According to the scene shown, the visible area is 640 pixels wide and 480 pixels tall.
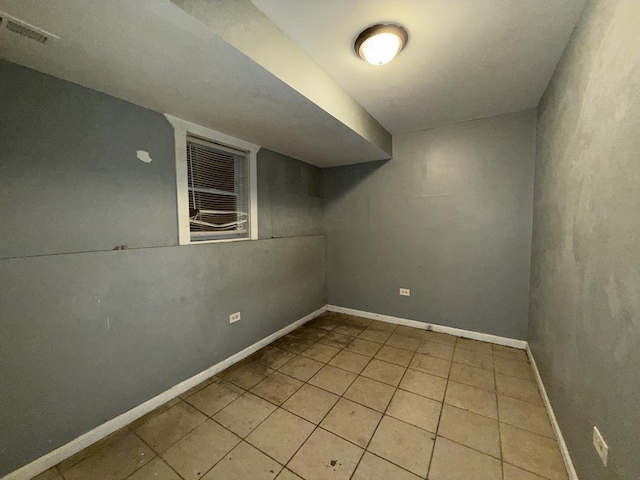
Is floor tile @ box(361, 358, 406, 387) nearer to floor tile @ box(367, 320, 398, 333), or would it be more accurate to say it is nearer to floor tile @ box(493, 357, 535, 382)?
floor tile @ box(367, 320, 398, 333)

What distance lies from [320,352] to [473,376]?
149 centimetres

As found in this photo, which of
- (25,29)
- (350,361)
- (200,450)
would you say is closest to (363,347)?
(350,361)

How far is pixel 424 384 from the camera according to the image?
82.6 inches

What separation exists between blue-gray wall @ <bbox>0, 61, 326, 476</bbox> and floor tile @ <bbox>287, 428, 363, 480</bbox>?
1.25 m

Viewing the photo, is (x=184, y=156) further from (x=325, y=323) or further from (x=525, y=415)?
(x=525, y=415)

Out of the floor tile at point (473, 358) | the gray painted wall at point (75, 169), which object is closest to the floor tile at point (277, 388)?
the gray painted wall at point (75, 169)

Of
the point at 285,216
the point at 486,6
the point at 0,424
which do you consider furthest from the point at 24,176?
the point at 486,6

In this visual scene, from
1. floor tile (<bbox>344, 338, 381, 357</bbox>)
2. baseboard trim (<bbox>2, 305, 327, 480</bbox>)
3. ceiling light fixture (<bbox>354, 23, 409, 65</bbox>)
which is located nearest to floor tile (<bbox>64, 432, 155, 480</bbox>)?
baseboard trim (<bbox>2, 305, 327, 480</bbox>)

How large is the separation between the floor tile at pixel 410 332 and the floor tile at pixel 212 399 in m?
2.06

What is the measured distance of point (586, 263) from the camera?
3.91 ft

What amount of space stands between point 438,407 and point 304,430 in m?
1.04

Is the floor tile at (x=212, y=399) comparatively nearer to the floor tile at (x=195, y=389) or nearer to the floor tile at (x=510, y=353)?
the floor tile at (x=195, y=389)

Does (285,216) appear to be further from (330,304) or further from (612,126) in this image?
(612,126)

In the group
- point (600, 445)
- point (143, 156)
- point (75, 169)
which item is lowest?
point (600, 445)
